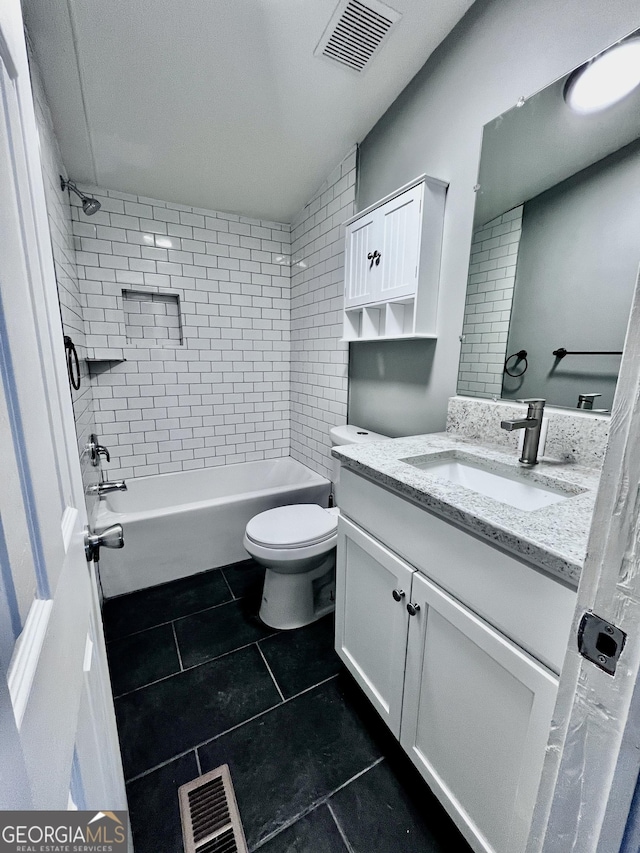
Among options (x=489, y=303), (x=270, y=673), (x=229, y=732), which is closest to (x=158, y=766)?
(x=229, y=732)

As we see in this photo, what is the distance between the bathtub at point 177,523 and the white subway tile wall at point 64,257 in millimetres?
341

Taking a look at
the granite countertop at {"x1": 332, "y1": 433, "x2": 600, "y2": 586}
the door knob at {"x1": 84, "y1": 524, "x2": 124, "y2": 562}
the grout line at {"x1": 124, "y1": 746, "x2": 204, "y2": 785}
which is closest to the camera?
the granite countertop at {"x1": 332, "y1": 433, "x2": 600, "y2": 586}

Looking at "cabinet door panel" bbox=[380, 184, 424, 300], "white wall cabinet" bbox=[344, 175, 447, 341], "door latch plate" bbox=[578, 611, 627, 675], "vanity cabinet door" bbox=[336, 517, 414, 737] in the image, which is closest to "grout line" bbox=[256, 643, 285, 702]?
"vanity cabinet door" bbox=[336, 517, 414, 737]

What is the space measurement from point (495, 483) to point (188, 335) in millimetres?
2311

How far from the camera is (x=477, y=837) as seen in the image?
818 millimetres

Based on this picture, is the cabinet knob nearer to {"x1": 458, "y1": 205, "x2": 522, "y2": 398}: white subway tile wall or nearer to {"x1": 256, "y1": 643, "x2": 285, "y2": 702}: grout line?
{"x1": 458, "y1": 205, "x2": 522, "y2": 398}: white subway tile wall

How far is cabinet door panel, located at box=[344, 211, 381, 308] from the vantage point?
1.62m

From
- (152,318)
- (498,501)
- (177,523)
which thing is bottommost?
(177,523)

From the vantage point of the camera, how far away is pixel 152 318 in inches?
99.1

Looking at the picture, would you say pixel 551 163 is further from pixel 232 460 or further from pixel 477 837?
pixel 232 460

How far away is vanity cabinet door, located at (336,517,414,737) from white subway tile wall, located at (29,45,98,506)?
122 centimetres

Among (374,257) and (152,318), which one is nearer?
(374,257)

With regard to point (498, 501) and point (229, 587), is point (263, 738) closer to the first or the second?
point (229, 587)

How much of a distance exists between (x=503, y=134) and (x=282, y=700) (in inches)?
88.2
